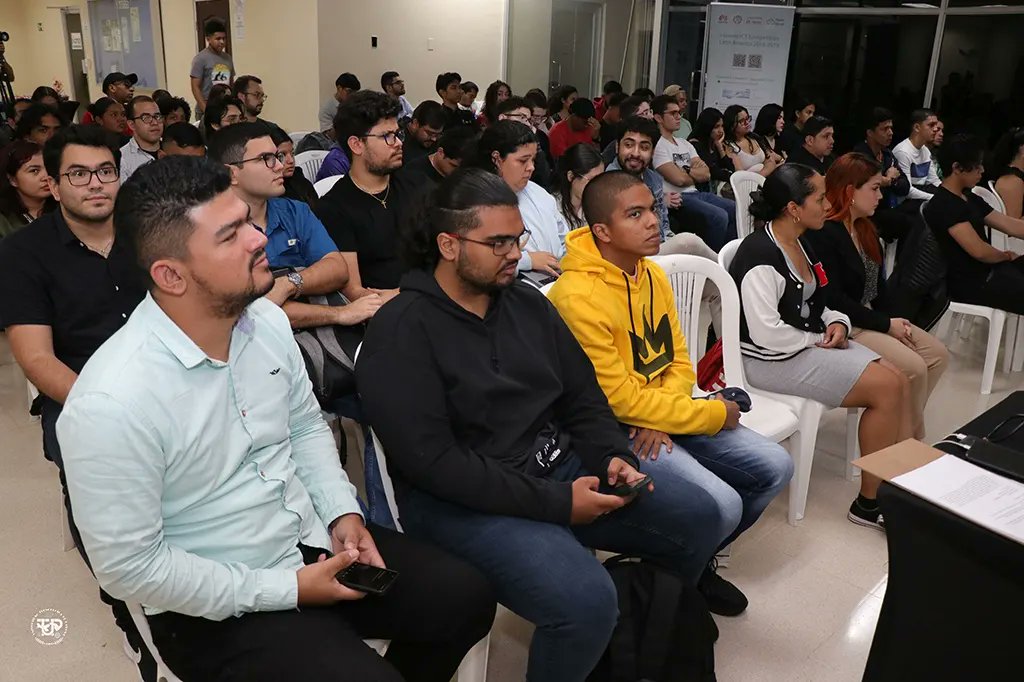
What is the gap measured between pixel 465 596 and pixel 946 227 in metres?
3.25

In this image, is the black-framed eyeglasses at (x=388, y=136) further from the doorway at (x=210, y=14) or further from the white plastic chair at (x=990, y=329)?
the doorway at (x=210, y=14)

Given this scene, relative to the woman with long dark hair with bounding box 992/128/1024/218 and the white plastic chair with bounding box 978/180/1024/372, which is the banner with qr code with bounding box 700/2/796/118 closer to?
the woman with long dark hair with bounding box 992/128/1024/218

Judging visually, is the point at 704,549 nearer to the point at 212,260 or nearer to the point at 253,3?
the point at 212,260

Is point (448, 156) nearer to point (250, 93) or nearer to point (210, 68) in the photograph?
point (250, 93)

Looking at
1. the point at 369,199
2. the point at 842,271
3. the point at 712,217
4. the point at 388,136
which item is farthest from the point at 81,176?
the point at 712,217

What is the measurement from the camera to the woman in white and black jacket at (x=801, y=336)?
8.41 ft

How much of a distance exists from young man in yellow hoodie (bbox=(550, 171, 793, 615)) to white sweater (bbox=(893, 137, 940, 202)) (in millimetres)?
4340

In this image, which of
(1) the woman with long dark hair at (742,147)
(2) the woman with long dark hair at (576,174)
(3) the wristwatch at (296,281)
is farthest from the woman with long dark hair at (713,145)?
(3) the wristwatch at (296,281)

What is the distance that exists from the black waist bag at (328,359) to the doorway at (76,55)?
11.4 m

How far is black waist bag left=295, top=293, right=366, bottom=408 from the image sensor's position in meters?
2.15

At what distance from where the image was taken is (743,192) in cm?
425

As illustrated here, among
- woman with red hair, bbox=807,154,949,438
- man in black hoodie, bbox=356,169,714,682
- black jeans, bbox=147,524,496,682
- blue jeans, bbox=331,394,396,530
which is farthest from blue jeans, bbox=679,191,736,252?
black jeans, bbox=147,524,496,682

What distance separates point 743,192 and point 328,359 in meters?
2.86

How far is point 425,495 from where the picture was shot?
1695 mm
